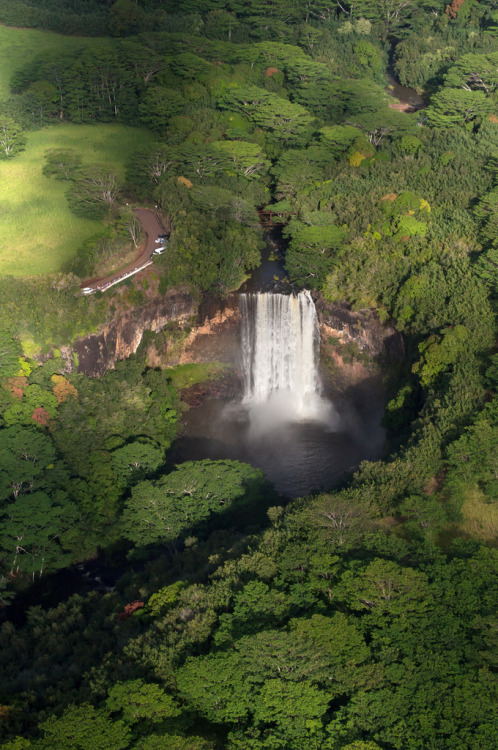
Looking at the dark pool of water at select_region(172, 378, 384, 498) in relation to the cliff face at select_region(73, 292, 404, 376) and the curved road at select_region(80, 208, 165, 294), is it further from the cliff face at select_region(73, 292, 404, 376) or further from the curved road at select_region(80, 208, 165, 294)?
the curved road at select_region(80, 208, 165, 294)

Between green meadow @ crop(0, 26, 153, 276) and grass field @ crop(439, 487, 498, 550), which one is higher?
green meadow @ crop(0, 26, 153, 276)

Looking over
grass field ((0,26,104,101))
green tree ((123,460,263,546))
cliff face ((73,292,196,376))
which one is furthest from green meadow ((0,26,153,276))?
green tree ((123,460,263,546))

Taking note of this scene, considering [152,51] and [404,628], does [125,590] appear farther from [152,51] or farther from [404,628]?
[152,51]

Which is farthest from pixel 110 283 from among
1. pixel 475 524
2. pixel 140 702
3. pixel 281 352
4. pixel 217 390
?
pixel 140 702

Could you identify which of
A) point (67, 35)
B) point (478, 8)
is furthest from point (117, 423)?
point (478, 8)

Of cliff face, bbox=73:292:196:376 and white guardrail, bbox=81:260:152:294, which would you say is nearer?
cliff face, bbox=73:292:196:376

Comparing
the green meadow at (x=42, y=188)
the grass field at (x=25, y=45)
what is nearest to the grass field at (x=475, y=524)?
the green meadow at (x=42, y=188)
